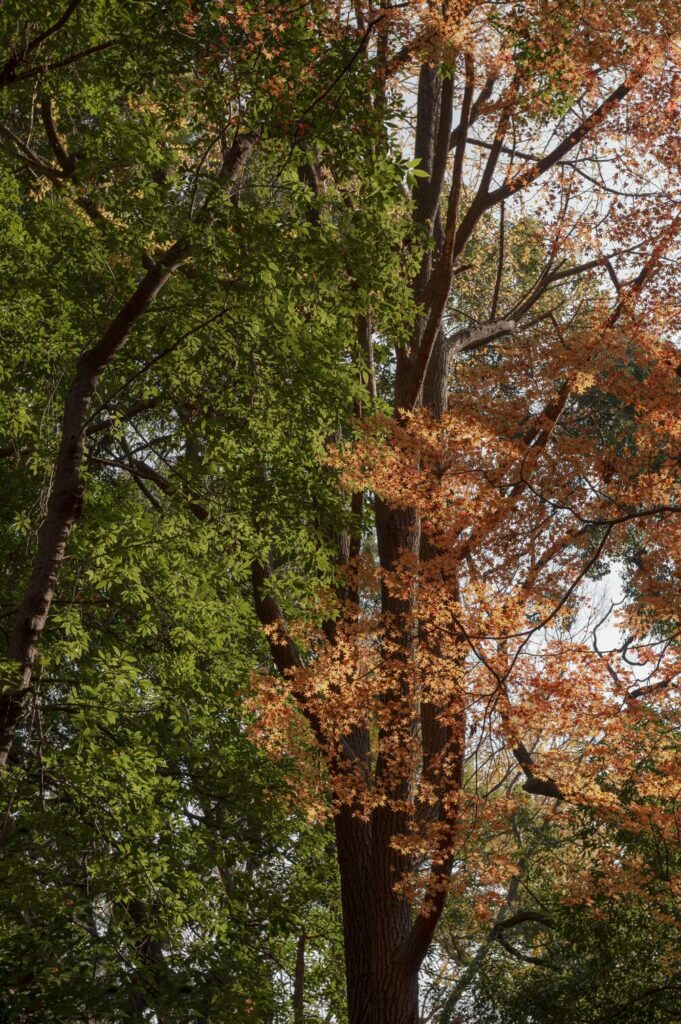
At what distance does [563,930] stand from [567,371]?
644cm

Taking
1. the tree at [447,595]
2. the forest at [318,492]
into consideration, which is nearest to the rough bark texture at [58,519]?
the forest at [318,492]

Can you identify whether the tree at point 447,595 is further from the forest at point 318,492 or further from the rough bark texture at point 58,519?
the rough bark texture at point 58,519

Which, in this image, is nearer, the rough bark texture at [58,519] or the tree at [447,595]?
the rough bark texture at [58,519]

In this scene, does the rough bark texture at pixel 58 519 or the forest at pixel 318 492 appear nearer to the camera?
the rough bark texture at pixel 58 519

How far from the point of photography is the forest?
7746 millimetres

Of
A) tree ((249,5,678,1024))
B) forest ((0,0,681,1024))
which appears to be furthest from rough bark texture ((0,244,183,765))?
tree ((249,5,678,1024))

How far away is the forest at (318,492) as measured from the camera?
305 inches

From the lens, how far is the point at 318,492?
9492mm

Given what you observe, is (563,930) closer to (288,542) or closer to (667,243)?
(288,542)

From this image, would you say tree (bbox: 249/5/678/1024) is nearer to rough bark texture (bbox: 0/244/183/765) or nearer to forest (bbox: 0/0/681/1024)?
forest (bbox: 0/0/681/1024)

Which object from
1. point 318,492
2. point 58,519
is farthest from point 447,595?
point 58,519

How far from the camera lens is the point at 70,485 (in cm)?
695

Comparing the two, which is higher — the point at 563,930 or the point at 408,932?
the point at 563,930

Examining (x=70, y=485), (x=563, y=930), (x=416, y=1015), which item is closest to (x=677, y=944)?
(x=563, y=930)
